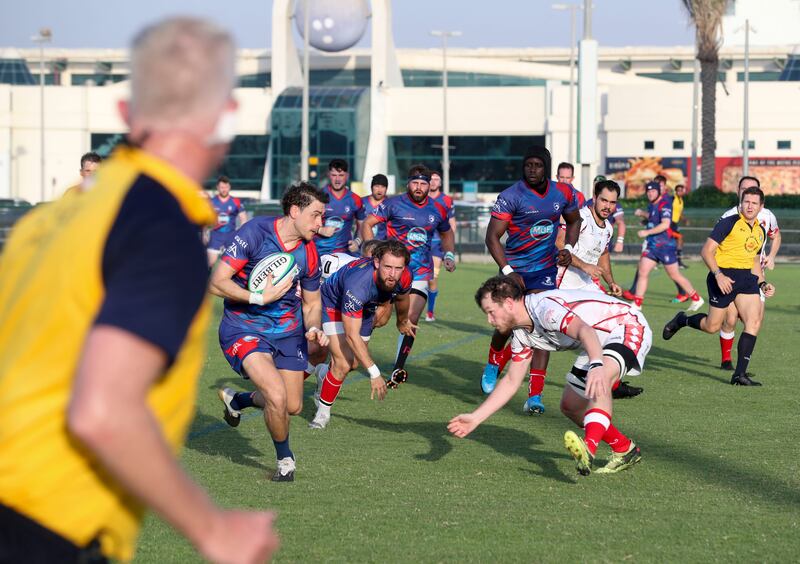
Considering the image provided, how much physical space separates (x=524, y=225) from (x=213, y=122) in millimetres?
9004

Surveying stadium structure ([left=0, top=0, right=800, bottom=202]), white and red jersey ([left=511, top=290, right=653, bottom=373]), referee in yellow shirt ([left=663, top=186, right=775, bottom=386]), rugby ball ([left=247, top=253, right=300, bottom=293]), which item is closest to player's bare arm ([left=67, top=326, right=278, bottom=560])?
white and red jersey ([left=511, top=290, right=653, bottom=373])

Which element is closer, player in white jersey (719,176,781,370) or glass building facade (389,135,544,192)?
player in white jersey (719,176,781,370)

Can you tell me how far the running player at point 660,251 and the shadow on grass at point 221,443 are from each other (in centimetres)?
1121

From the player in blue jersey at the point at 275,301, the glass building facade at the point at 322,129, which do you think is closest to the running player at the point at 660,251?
the player in blue jersey at the point at 275,301

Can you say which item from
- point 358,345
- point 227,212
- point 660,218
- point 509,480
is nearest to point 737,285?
point 358,345

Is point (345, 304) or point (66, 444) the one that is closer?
point (66, 444)

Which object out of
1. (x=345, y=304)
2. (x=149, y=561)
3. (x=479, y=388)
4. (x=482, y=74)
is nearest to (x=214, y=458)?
(x=345, y=304)

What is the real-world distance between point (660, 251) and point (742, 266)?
7.85 meters

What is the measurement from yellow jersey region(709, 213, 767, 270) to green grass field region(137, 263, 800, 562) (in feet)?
4.01

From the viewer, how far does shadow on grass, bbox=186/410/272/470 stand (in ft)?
26.7

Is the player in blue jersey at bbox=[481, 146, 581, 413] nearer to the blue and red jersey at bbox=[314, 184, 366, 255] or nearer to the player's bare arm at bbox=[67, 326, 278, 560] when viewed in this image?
the blue and red jersey at bbox=[314, 184, 366, 255]

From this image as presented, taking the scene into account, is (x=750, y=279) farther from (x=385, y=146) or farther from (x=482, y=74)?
(x=482, y=74)

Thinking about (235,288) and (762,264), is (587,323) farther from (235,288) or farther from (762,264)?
(762,264)

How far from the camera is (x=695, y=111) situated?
52375 mm
